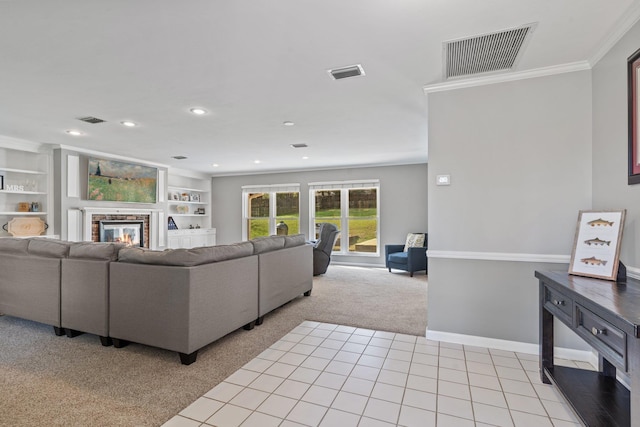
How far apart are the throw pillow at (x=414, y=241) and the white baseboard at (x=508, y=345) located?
3.67 m

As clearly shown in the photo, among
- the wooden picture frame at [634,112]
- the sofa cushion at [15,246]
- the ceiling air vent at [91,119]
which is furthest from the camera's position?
the ceiling air vent at [91,119]

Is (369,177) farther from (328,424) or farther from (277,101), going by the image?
(328,424)

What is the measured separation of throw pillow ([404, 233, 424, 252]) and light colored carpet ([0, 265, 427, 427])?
2573 millimetres

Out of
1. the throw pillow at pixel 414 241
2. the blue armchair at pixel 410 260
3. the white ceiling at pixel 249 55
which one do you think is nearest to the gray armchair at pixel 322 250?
the blue armchair at pixel 410 260

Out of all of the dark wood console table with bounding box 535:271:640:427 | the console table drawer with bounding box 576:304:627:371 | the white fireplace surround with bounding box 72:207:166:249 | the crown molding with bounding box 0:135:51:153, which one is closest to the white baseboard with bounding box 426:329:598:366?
the dark wood console table with bounding box 535:271:640:427

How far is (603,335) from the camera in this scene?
1.43m

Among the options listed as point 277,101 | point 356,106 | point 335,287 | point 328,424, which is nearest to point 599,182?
point 356,106

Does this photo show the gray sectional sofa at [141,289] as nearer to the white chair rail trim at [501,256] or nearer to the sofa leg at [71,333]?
the sofa leg at [71,333]

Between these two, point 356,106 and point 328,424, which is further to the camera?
point 356,106

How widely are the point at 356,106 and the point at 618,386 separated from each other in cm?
306

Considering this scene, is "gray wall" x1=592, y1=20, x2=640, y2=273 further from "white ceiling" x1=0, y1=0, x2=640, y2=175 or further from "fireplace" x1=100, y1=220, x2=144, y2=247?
"fireplace" x1=100, y1=220, x2=144, y2=247

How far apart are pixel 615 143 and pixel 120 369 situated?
392cm

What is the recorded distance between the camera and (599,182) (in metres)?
2.40

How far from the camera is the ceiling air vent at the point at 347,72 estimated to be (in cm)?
260
